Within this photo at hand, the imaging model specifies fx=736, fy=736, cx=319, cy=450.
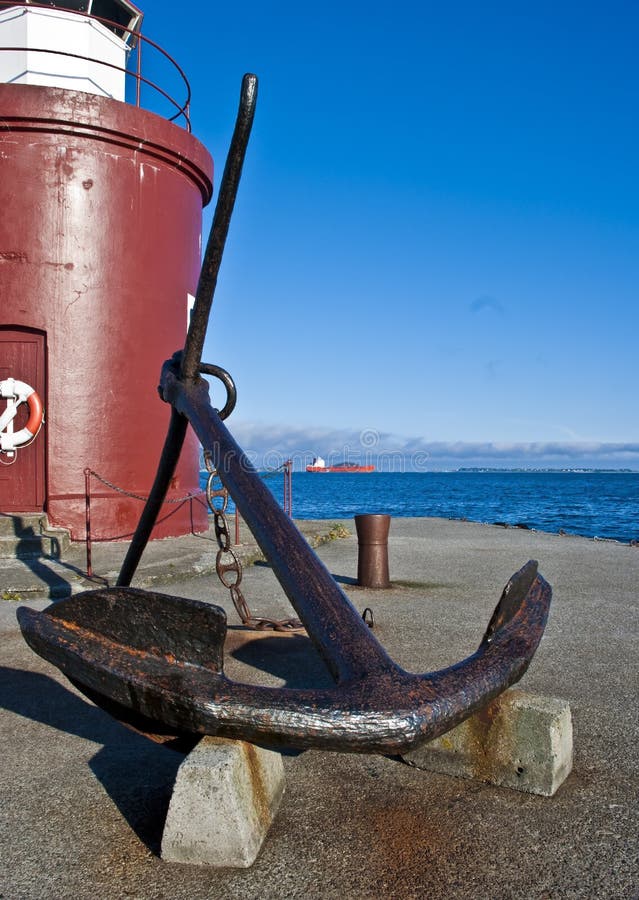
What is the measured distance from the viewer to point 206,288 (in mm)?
2783

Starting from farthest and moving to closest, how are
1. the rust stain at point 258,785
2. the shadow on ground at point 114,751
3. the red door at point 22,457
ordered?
A: 1. the red door at point 22,457
2. the shadow on ground at point 114,751
3. the rust stain at point 258,785

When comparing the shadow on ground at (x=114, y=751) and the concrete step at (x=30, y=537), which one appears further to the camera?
the concrete step at (x=30, y=537)

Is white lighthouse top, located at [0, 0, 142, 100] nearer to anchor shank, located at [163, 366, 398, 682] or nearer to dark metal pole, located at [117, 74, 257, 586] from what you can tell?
dark metal pole, located at [117, 74, 257, 586]

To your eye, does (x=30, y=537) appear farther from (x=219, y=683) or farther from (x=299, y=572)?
(x=219, y=683)

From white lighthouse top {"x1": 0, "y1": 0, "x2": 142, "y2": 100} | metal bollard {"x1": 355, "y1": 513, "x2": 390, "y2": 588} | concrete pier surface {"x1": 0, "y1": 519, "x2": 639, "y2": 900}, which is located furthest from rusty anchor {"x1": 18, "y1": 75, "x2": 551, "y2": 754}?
white lighthouse top {"x1": 0, "y1": 0, "x2": 142, "y2": 100}

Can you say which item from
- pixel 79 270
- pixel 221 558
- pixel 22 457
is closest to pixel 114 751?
pixel 221 558

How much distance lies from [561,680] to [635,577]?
171 inches

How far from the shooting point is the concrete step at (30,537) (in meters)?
7.96

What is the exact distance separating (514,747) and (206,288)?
2050 mm

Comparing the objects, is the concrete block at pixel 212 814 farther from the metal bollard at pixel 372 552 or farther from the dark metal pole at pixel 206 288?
the metal bollard at pixel 372 552

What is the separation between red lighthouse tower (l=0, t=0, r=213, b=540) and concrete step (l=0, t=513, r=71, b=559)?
186mm

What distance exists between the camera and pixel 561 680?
13.3 ft

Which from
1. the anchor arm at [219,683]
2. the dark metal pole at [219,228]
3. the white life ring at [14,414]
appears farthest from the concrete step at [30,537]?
the anchor arm at [219,683]

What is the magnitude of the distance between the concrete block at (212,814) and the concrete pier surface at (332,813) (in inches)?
1.9
